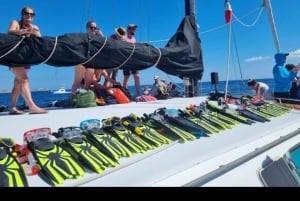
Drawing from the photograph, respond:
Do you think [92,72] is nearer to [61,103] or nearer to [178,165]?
[61,103]

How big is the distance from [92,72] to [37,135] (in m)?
2.59

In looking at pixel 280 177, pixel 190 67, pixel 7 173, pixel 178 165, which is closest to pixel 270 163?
pixel 280 177

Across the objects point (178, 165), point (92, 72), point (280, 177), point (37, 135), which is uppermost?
point (92, 72)

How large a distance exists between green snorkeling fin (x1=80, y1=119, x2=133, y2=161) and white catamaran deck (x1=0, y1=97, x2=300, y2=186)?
0.22ft

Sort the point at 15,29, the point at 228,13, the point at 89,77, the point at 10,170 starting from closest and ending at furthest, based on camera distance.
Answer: the point at 10,170 < the point at 15,29 < the point at 228,13 < the point at 89,77

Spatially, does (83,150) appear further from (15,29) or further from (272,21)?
(272,21)

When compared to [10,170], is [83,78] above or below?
above

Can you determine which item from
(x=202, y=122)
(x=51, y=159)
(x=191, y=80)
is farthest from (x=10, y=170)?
(x=191, y=80)

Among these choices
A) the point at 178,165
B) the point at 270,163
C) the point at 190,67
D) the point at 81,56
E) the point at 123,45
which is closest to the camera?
the point at 178,165

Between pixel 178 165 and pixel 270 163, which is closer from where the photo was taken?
pixel 178 165

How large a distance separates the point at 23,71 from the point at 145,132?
65.0 inches

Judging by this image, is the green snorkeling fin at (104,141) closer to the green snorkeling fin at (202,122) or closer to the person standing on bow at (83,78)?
the green snorkeling fin at (202,122)

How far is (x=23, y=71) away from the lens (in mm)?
3332

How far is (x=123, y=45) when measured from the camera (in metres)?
3.76
